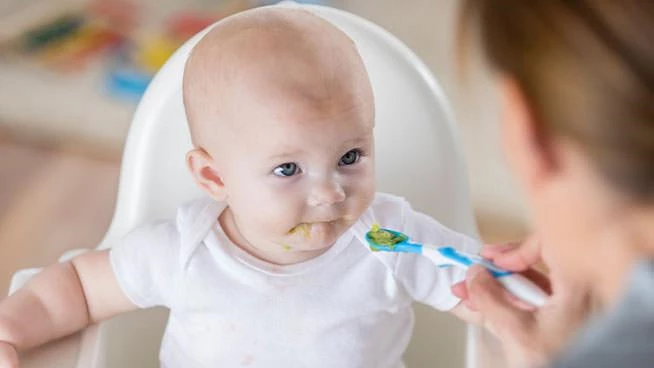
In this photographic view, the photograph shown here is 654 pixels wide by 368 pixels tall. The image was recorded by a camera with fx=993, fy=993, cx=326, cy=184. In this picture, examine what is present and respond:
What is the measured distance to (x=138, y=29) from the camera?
1.87m

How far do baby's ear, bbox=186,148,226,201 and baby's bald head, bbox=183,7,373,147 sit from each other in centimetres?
2

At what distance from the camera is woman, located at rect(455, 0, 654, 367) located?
48 cm

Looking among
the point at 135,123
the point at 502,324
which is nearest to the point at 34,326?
the point at 135,123

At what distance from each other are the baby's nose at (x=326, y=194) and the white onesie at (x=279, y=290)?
0.08 m

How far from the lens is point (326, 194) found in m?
0.77

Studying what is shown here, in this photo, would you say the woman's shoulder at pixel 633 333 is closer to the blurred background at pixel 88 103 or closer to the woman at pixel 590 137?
the woman at pixel 590 137

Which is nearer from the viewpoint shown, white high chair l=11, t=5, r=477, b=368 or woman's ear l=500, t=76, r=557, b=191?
woman's ear l=500, t=76, r=557, b=191

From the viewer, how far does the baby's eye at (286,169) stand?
0.78m

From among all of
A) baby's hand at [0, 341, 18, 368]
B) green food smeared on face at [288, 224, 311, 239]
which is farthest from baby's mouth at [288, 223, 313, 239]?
baby's hand at [0, 341, 18, 368]

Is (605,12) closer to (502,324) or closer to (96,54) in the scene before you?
(502,324)

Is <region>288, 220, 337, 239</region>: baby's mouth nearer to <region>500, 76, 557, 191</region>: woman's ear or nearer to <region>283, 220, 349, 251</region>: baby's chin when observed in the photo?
<region>283, 220, 349, 251</region>: baby's chin

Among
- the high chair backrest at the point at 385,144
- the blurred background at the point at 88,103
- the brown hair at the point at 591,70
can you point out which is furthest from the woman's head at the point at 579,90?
the blurred background at the point at 88,103

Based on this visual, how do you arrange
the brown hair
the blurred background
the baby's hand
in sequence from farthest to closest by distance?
the blurred background, the baby's hand, the brown hair

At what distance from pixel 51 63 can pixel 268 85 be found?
1.14 meters
